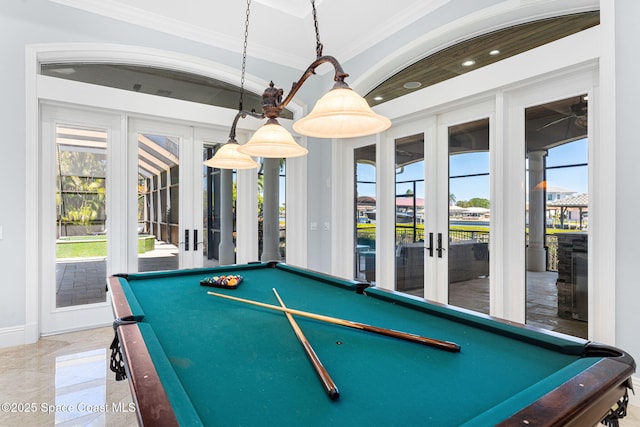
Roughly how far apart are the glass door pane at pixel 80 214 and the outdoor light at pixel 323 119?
7.50ft

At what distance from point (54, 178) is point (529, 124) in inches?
180

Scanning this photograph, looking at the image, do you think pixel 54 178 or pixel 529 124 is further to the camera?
pixel 54 178

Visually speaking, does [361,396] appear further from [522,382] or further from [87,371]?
[87,371]

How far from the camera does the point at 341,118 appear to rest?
2021 mm

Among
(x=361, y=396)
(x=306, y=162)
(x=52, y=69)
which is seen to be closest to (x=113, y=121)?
(x=52, y=69)

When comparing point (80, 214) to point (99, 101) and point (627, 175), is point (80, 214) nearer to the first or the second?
point (99, 101)

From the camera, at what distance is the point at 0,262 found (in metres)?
3.20

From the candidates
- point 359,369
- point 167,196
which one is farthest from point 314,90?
point 359,369

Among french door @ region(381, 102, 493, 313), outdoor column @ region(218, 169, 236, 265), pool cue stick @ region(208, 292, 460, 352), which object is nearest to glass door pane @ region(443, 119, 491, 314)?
french door @ region(381, 102, 493, 313)

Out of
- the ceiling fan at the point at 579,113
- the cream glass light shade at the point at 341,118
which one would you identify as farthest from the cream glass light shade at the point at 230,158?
the ceiling fan at the point at 579,113

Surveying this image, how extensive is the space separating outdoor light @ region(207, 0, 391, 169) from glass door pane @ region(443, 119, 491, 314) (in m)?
1.80

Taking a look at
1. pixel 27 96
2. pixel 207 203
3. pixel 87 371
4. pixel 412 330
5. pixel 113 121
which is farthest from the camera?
pixel 207 203

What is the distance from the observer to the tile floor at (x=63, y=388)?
82.6 inches

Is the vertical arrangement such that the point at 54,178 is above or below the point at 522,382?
above
